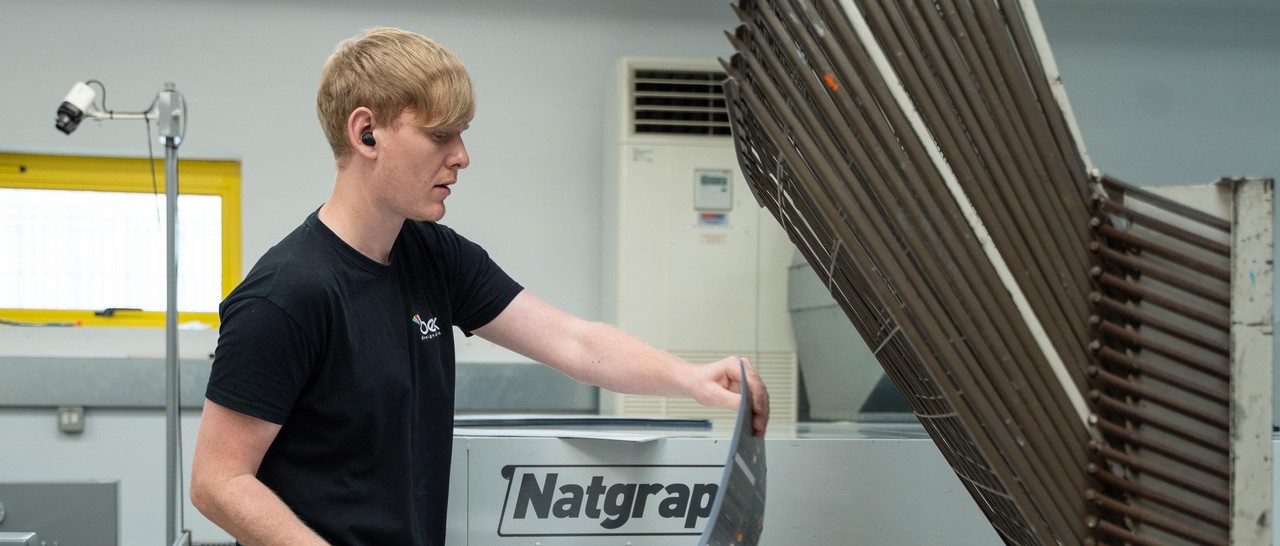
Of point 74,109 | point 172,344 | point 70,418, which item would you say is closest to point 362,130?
point 172,344

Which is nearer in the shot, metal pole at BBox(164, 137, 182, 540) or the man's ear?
the man's ear

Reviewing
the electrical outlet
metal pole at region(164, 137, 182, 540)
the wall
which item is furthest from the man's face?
the electrical outlet

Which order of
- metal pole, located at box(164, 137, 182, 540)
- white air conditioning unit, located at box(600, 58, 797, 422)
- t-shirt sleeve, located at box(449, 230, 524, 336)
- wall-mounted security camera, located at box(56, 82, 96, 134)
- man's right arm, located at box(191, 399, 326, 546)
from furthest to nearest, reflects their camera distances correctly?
1. white air conditioning unit, located at box(600, 58, 797, 422)
2. wall-mounted security camera, located at box(56, 82, 96, 134)
3. metal pole, located at box(164, 137, 182, 540)
4. t-shirt sleeve, located at box(449, 230, 524, 336)
5. man's right arm, located at box(191, 399, 326, 546)

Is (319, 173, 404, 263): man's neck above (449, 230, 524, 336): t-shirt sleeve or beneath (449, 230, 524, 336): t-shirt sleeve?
above

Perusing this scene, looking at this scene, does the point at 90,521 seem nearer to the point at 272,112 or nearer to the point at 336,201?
the point at 336,201

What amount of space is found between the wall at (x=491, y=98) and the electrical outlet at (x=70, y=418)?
4 cm

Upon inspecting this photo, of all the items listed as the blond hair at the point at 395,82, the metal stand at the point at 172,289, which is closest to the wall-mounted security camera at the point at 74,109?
the metal stand at the point at 172,289

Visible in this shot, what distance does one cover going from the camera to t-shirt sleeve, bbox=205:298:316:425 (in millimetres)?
946

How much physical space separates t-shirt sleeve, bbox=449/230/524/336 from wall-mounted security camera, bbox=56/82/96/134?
1.79m

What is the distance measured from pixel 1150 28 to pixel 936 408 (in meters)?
3.80

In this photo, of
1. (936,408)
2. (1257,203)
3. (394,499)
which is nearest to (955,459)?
(936,408)

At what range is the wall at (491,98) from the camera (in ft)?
11.7

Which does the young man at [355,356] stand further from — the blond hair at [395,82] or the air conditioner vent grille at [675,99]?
the air conditioner vent grille at [675,99]

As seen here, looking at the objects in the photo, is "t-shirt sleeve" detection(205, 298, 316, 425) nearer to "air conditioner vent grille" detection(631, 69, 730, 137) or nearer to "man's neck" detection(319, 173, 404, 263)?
"man's neck" detection(319, 173, 404, 263)
